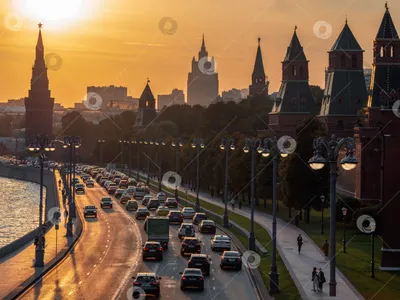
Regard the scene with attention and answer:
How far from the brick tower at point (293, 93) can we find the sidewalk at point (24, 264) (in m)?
71.7

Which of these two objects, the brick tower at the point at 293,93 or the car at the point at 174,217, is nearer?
the car at the point at 174,217

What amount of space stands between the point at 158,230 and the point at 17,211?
7001cm

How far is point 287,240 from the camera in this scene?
64.0m

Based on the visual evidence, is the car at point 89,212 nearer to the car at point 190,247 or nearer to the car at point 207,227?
the car at point 207,227

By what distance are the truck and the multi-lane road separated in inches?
37.6

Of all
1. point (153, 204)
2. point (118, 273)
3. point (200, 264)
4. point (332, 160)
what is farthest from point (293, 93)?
point (332, 160)

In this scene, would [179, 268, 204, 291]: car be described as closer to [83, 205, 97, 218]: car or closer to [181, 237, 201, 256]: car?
[181, 237, 201, 256]: car

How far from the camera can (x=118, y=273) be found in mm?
46875

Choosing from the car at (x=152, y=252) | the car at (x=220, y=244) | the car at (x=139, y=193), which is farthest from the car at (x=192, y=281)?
the car at (x=139, y=193)

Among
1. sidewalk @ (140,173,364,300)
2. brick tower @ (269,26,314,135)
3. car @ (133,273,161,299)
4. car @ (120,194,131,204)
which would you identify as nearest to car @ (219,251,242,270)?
sidewalk @ (140,173,364,300)

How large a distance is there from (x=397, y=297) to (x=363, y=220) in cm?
2704

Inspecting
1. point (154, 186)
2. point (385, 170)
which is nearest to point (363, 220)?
→ point (385, 170)

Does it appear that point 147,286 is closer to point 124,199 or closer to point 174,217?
point 174,217

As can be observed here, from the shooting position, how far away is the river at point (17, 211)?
9412 centimetres
